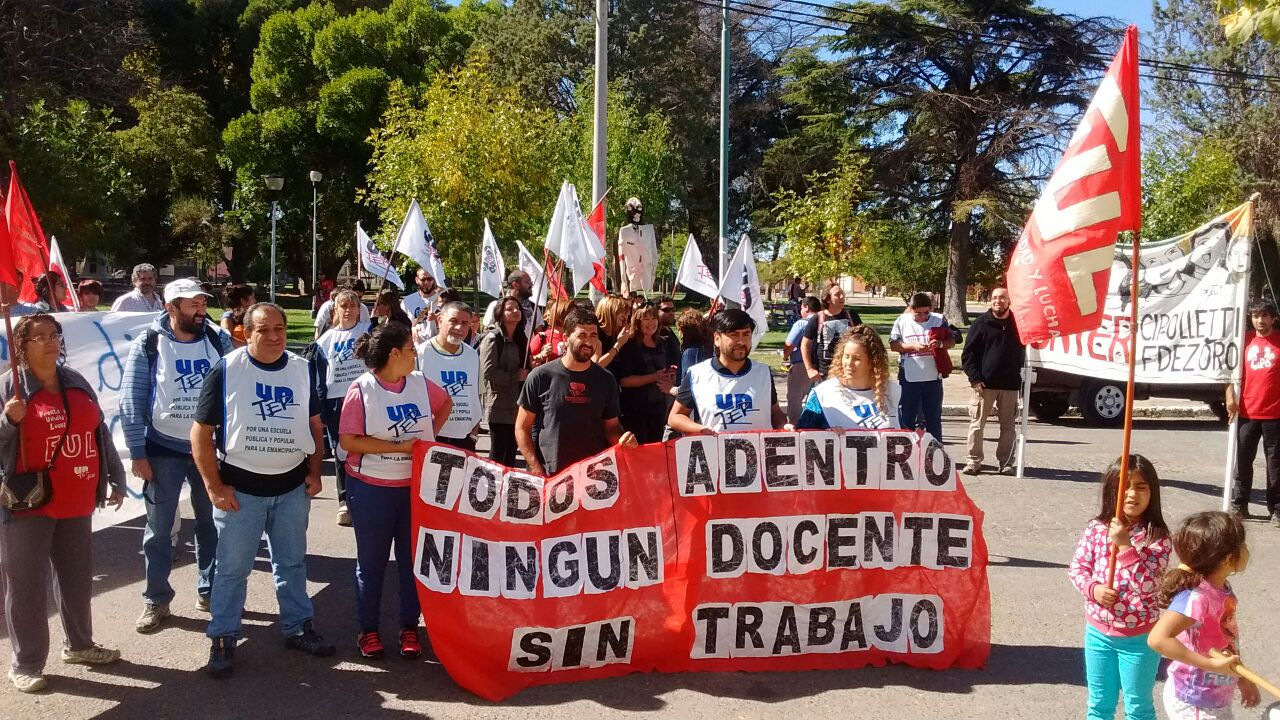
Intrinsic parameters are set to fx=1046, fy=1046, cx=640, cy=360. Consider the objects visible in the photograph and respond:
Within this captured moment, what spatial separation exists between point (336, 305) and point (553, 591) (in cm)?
358

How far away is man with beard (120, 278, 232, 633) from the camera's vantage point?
5.64 meters

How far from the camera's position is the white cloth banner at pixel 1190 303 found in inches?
358

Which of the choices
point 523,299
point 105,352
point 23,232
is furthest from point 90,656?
point 523,299

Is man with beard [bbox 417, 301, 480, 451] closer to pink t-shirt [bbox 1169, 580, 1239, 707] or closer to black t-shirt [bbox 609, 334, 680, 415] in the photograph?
black t-shirt [bbox 609, 334, 680, 415]

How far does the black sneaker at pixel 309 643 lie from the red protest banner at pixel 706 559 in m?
0.70

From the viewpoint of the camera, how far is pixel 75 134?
99.4 ft

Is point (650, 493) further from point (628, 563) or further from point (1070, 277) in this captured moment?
point (1070, 277)

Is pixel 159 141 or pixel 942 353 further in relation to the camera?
pixel 159 141

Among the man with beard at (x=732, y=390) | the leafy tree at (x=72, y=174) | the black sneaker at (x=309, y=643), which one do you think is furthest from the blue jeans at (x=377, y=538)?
the leafy tree at (x=72, y=174)

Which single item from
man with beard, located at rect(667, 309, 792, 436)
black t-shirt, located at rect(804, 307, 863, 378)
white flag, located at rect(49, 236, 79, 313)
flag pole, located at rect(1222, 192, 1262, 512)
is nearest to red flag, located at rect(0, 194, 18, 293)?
man with beard, located at rect(667, 309, 792, 436)

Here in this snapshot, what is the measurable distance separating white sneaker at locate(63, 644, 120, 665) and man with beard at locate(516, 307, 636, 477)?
227 centimetres

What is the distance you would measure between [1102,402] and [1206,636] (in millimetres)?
11663

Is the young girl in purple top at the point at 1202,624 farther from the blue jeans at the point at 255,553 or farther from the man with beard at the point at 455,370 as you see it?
the man with beard at the point at 455,370

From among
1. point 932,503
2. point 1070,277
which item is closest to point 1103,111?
point 1070,277
